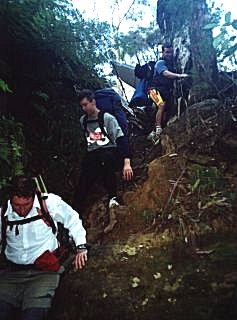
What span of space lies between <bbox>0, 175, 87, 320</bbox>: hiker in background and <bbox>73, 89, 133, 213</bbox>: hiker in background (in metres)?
1.59

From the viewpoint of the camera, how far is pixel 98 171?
19.9ft

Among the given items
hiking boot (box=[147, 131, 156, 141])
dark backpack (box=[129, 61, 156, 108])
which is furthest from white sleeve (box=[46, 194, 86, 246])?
dark backpack (box=[129, 61, 156, 108])

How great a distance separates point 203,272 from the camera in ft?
13.6

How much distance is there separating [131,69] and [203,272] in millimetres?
9543

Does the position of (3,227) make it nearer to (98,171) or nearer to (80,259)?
(80,259)

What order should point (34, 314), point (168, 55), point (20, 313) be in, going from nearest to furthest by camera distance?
point (34, 314), point (20, 313), point (168, 55)

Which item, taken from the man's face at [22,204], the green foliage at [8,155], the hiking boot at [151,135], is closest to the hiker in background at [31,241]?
the man's face at [22,204]

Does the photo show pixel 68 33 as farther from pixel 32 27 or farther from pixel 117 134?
pixel 117 134

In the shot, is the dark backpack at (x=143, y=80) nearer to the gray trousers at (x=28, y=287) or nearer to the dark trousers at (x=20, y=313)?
the gray trousers at (x=28, y=287)

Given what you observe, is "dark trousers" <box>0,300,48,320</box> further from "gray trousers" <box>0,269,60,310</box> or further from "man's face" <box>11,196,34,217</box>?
"man's face" <box>11,196,34,217</box>

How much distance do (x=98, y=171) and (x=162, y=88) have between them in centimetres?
291

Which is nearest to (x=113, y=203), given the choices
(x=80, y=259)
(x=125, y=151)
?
(x=125, y=151)

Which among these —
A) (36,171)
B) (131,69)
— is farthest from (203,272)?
(131,69)

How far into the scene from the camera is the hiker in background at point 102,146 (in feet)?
19.2
